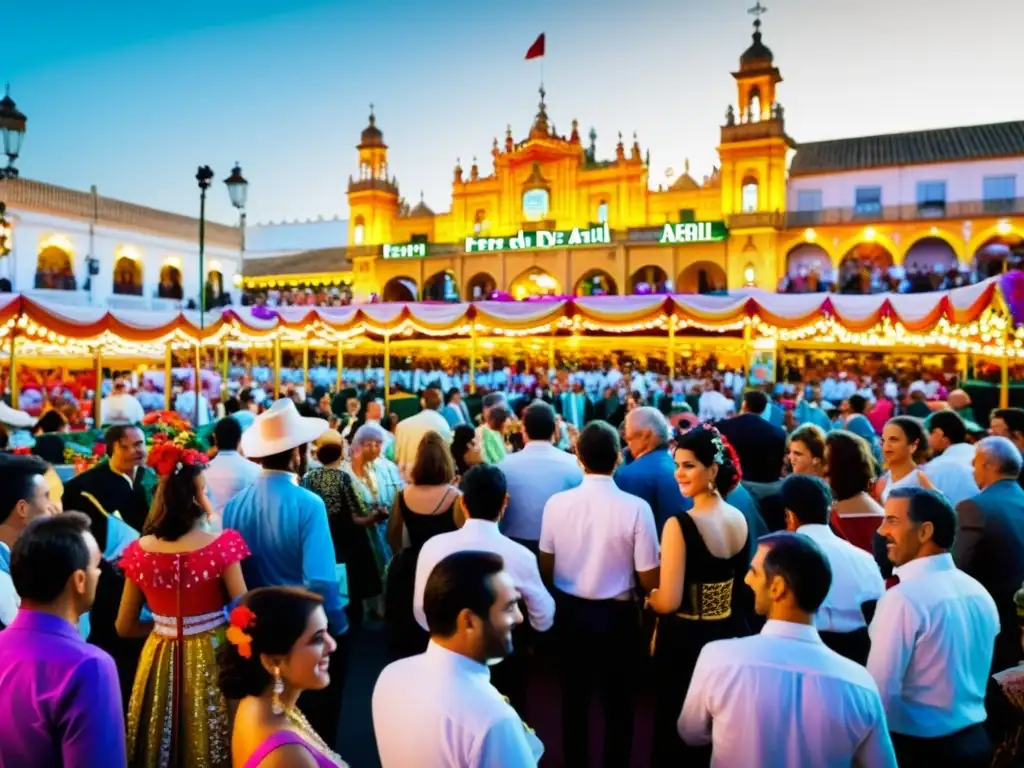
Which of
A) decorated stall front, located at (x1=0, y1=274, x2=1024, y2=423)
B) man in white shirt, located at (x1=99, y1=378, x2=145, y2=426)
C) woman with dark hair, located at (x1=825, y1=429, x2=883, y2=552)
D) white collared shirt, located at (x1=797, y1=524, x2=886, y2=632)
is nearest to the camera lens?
white collared shirt, located at (x1=797, y1=524, x2=886, y2=632)

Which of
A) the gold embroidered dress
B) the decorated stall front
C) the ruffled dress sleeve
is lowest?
the gold embroidered dress

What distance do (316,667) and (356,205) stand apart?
1492 inches

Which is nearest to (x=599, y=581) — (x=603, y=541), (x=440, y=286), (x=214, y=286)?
(x=603, y=541)

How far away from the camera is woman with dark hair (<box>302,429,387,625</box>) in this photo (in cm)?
459

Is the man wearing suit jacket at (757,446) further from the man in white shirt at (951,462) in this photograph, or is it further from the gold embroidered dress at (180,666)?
the gold embroidered dress at (180,666)

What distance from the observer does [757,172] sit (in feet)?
96.9

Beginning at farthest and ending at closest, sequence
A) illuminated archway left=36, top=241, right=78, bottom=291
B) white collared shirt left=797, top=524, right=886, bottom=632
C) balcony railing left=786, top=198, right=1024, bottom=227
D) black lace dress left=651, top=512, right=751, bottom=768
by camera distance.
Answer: illuminated archway left=36, top=241, right=78, bottom=291 < balcony railing left=786, top=198, right=1024, bottom=227 < white collared shirt left=797, top=524, right=886, bottom=632 < black lace dress left=651, top=512, right=751, bottom=768

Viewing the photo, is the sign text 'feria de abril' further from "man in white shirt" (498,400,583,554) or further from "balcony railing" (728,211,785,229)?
"man in white shirt" (498,400,583,554)

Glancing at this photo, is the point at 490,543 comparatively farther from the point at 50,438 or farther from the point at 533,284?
the point at 533,284

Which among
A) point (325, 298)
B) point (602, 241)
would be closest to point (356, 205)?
point (325, 298)

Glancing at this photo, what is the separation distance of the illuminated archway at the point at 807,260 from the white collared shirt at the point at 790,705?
2910 cm

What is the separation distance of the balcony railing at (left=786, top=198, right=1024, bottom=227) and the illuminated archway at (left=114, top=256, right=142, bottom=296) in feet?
92.2

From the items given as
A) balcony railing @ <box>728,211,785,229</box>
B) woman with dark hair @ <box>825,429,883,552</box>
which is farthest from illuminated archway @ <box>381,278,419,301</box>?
woman with dark hair @ <box>825,429,883,552</box>

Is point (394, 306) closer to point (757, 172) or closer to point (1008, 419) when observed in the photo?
point (1008, 419)
